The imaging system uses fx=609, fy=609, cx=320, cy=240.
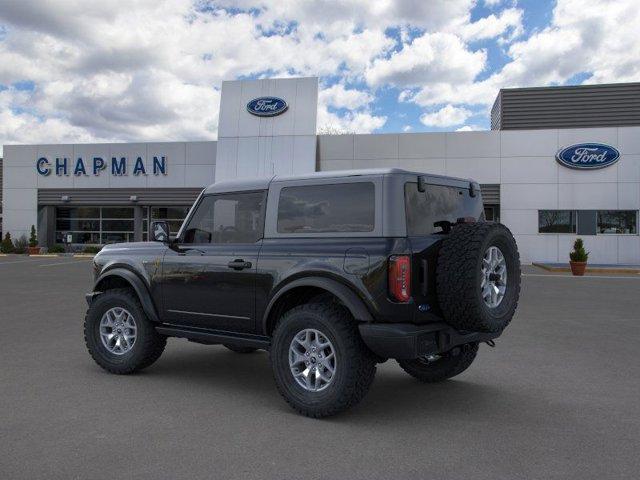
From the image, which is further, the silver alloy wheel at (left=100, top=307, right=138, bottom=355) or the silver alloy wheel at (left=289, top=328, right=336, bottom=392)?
the silver alloy wheel at (left=100, top=307, right=138, bottom=355)

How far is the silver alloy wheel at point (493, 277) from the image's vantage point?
4.81 metres

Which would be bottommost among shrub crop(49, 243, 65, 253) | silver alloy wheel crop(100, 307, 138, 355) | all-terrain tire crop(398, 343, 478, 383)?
all-terrain tire crop(398, 343, 478, 383)

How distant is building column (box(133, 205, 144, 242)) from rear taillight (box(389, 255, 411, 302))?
99.6 ft

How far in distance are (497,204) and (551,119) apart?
11158 mm

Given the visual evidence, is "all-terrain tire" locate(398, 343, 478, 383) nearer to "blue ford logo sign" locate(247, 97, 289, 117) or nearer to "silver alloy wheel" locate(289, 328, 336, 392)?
"silver alloy wheel" locate(289, 328, 336, 392)

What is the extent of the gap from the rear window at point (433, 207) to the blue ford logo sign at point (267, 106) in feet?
78.2

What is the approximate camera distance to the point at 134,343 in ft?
20.2

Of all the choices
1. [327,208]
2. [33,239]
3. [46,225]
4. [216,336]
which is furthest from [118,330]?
[46,225]

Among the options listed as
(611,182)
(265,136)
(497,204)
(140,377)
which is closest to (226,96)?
(265,136)

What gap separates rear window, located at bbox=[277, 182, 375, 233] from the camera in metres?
4.85

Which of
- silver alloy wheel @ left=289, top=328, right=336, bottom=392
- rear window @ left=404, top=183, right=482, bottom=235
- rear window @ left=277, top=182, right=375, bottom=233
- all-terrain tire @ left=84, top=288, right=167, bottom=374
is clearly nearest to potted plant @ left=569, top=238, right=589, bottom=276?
rear window @ left=404, top=183, right=482, bottom=235

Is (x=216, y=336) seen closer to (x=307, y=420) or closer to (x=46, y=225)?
Result: (x=307, y=420)

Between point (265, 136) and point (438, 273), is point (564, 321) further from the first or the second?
point (265, 136)

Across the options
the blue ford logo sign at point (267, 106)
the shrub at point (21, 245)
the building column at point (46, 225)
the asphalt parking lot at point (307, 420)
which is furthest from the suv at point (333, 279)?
the building column at point (46, 225)
